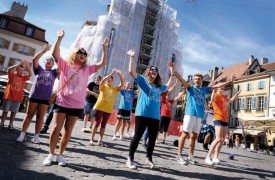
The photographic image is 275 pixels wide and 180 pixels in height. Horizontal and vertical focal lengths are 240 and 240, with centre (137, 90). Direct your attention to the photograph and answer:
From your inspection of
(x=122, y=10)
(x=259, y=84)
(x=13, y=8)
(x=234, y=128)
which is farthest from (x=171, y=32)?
(x=13, y=8)

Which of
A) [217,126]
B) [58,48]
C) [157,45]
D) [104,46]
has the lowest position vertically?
[217,126]

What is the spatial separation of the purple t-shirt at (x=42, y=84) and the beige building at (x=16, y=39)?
35.5 metres

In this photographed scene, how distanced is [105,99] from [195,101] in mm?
2257

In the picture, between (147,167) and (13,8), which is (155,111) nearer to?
(147,167)

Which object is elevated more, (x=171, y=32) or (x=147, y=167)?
(x=171, y=32)

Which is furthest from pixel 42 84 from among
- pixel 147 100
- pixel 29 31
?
pixel 29 31

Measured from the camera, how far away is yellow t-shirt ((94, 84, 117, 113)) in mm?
Result: 6004

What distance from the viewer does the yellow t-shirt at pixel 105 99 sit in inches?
236

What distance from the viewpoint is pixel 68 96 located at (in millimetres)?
3625

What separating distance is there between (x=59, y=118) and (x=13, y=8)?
4398 centimetres

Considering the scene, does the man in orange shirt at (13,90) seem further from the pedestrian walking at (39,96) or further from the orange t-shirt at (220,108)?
the orange t-shirt at (220,108)

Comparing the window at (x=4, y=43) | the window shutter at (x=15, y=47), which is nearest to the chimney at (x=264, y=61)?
the window shutter at (x=15, y=47)

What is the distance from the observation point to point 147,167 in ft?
13.6

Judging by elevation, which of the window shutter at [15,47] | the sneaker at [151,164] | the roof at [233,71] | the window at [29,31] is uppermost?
the roof at [233,71]
